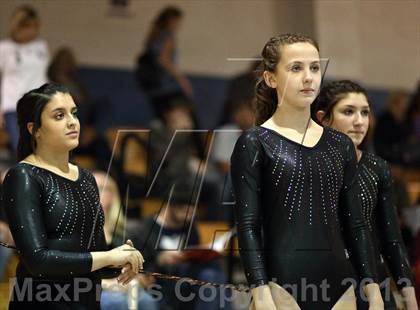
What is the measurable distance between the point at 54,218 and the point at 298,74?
0.89 meters

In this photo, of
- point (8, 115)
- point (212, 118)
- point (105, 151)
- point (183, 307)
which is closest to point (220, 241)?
point (183, 307)

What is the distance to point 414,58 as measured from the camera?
12.9ft

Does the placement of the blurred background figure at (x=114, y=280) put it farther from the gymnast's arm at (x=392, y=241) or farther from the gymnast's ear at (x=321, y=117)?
the gymnast's arm at (x=392, y=241)

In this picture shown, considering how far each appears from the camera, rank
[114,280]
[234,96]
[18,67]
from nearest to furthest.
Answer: [114,280] < [18,67] < [234,96]

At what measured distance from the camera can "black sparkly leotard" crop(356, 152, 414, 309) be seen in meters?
3.12

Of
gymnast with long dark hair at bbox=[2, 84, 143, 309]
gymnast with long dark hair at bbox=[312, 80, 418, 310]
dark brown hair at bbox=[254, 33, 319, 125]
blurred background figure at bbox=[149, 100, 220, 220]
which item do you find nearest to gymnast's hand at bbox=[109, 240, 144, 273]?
gymnast with long dark hair at bbox=[2, 84, 143, 309]

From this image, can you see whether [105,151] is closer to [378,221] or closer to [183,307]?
[183,307]

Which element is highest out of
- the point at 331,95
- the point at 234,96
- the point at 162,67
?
the point at 331,95

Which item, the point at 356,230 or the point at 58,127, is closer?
the point at 356,230

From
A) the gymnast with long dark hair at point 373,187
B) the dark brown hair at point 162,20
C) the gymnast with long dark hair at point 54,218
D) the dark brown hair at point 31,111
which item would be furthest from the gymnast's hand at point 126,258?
the dark brown hair at point 162,20

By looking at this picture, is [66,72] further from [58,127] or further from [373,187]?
[373,187]

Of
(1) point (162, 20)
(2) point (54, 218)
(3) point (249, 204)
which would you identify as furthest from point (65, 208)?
(1) point (162, 20)

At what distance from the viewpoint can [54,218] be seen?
2.89 metres

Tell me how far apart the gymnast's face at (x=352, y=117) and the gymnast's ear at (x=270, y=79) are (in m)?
0.44
